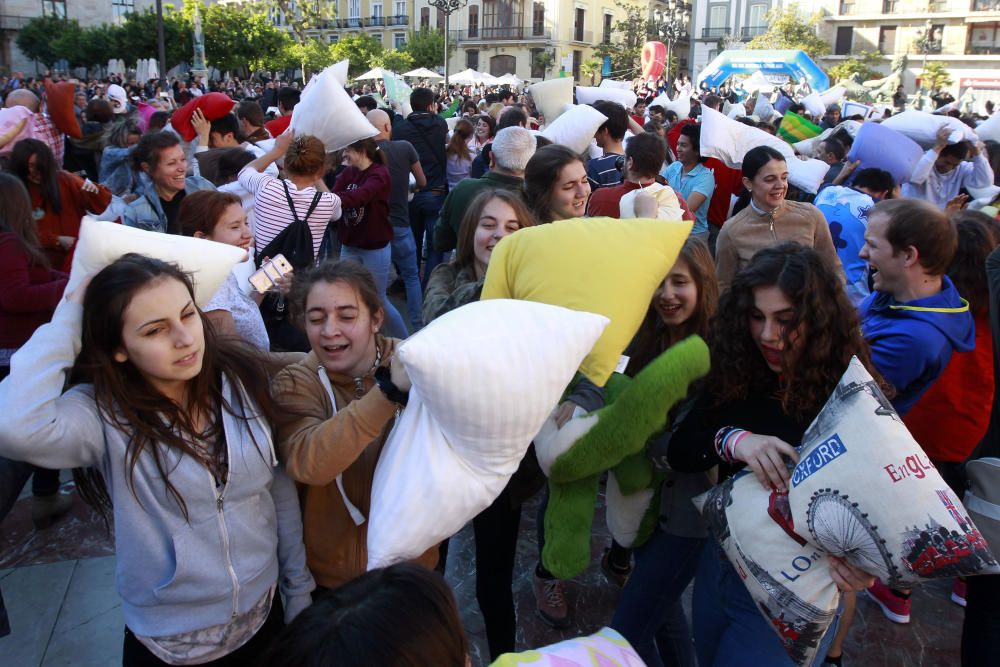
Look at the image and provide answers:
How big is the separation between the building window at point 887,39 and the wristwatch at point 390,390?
60.0 meters

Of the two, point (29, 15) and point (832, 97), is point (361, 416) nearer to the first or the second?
point (832, 97)

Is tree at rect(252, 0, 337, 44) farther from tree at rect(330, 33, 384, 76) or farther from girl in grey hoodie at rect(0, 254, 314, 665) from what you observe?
girl in grey hoodie at rect(0, 254, 314, 665)

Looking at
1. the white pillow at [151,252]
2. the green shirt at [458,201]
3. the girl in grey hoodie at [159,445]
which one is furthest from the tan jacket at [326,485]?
the green shirt at [458,201]

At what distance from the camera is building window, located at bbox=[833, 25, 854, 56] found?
173 ft

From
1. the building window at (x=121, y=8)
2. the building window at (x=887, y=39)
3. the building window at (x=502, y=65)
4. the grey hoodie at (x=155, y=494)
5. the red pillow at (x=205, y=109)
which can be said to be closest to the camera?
the grey hoodie at (x=155, y=494)

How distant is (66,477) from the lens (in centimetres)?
395

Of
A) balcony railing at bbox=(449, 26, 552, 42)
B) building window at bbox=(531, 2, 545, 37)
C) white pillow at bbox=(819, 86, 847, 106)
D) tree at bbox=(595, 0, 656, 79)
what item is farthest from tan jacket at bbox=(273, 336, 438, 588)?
building window at bbox=(531, 2, 545, 37)

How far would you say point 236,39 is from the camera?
3366 cm

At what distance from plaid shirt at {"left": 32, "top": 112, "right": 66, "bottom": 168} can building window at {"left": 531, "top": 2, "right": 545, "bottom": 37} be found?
53.1 meters

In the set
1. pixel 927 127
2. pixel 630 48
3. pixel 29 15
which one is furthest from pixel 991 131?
pixel 29 15

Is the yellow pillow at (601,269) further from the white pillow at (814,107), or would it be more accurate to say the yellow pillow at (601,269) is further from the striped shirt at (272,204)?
the white pillow at (814,107)

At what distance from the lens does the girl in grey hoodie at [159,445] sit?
1.66m

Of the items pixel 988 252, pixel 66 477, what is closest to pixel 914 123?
pixel 988 252

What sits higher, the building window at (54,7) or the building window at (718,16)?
the building window at (718,16)
